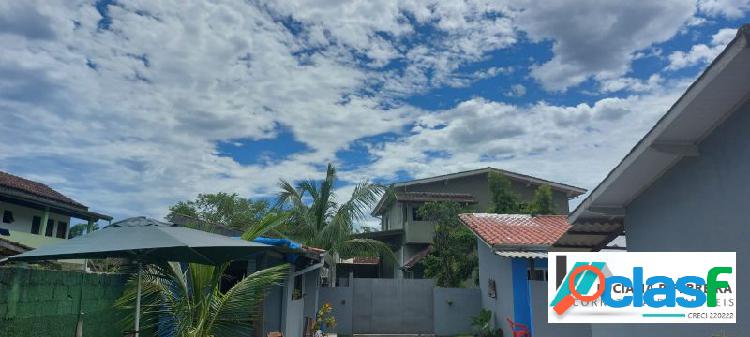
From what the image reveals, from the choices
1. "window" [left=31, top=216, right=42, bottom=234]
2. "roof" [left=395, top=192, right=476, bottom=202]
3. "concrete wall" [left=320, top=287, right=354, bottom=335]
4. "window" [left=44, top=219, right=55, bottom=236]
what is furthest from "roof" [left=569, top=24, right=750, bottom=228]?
"window" [left=44, top=219, right=55, bottom=236]

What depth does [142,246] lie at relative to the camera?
5.45m

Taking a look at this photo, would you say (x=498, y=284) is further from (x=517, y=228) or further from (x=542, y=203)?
(x=542, y=203)

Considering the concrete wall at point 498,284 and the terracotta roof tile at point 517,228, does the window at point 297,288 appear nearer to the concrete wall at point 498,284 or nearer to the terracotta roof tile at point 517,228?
the terracotta roof tile at point 517,228

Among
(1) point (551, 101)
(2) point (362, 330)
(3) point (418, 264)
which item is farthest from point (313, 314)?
(1) point (551, 101)

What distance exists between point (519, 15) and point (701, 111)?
503cm

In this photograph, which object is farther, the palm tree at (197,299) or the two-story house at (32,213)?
the two-story house at (32,213)

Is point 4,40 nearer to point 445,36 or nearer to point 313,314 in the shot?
point 445,36

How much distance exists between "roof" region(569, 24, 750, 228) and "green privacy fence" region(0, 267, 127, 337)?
704 centimetres

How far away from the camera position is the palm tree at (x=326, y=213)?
19.0 metres

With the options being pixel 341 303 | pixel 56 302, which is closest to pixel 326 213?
pixel 341 303

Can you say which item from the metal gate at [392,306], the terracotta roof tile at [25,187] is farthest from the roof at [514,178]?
the terracotta roof tile at [25,187]

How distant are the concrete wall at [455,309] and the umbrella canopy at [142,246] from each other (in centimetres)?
1285

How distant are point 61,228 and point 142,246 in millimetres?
24710

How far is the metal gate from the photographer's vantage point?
1884 cm
